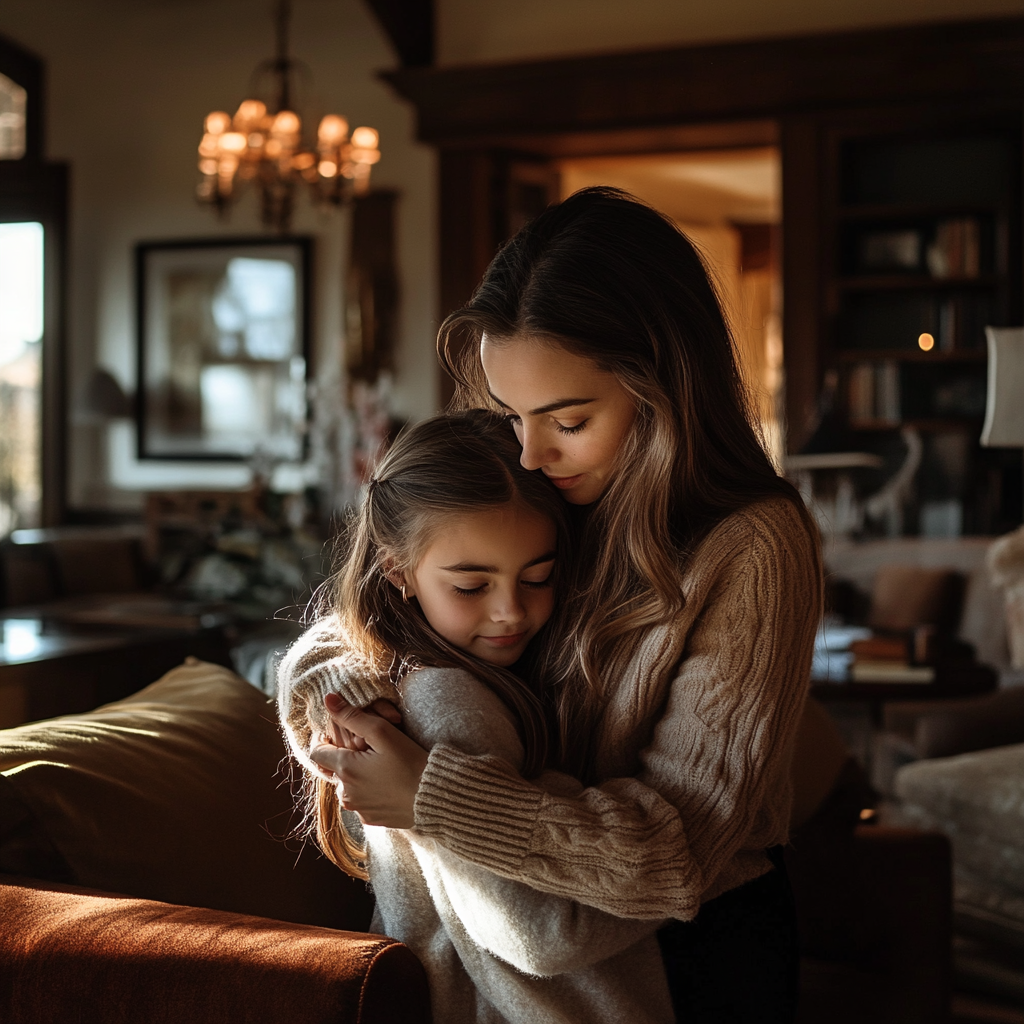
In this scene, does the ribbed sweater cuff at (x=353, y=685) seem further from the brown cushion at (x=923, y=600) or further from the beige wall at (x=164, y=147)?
the beige wall at (x=164, y=147)

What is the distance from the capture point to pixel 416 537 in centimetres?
125

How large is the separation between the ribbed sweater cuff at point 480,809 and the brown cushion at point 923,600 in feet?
11.2

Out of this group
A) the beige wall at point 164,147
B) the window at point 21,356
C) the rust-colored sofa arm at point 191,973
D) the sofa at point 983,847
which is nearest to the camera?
the rust-colored sofa arm at point 191,973

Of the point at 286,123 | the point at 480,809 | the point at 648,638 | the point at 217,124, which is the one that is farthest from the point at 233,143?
the point at 480,809

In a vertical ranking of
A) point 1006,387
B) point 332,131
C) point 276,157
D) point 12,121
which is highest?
point 12,121

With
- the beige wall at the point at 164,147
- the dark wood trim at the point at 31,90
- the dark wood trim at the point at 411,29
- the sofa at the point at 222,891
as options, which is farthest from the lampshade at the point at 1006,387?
the dark wood trim at the point at 31,90

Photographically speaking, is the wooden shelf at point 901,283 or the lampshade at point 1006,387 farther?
the wooden shelf at point 901,283

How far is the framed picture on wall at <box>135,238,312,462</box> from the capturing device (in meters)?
6.99

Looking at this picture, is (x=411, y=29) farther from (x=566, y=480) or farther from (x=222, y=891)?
(x=222, y=891)

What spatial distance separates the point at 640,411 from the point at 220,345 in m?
6.32

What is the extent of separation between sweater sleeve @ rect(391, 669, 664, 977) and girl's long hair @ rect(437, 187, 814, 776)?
0.11 meters

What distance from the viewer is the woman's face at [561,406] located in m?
1.19

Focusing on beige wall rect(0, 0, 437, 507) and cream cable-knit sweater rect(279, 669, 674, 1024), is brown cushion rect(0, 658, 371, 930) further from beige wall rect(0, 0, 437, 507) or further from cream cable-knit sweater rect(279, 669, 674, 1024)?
beige wall rect(0, 0, 437, 507)

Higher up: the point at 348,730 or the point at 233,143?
the point at 233,143
